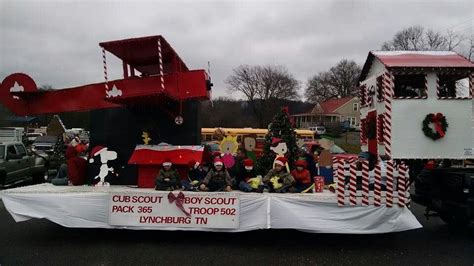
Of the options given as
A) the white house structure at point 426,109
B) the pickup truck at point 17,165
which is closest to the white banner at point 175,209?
the white house structure at point 426,109

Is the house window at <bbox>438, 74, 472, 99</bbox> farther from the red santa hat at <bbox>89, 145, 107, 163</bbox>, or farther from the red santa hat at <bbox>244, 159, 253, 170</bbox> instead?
the red santa hat at <bbox>89, 145, 107, 163</bbox>

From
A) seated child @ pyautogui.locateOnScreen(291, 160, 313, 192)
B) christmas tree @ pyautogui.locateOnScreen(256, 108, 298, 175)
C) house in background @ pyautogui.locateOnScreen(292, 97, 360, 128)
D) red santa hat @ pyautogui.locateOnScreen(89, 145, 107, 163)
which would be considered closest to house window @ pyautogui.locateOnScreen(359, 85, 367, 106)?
christmas tree @ pyautogui.locateOnScreen(256, 108, 298, 175)

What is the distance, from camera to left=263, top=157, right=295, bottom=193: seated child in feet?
23.4

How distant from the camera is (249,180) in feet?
24.9

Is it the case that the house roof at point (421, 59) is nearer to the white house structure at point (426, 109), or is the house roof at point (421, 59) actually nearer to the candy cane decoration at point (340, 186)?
the white house structure at point (426, 109)

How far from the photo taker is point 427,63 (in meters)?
9.61

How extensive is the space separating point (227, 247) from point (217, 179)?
3.82 feet

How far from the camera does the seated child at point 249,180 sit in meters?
7.11

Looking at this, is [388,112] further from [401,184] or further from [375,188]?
[375,188]

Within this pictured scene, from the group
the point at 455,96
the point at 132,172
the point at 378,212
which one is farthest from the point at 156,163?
the point at 455,96

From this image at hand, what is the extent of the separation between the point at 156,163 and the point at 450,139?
21.5ft

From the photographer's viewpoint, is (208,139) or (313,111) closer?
(208,139)

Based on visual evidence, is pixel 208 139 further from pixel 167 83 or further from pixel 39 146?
pixel 167 83

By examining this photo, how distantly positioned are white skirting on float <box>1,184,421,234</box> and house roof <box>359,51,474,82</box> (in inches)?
167
